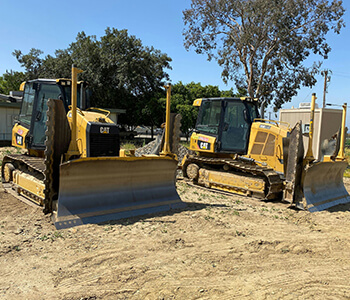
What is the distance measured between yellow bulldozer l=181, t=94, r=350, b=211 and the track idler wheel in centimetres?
497

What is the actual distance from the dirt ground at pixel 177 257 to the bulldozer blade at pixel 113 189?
0.83 ft

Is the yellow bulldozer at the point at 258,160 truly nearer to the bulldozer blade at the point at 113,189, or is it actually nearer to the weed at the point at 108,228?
the bulldozer blade at the point at 113,189

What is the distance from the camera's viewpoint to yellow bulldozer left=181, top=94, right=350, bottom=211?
7.63 metres

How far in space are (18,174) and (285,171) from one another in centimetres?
611

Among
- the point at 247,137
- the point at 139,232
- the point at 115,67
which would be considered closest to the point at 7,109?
the point at 115,67

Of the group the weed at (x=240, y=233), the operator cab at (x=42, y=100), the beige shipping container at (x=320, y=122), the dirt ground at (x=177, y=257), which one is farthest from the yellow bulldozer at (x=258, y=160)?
the beige shipping container at (x=320, y=122)

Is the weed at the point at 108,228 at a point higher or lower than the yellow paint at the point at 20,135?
lower

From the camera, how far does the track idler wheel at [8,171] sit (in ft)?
26.1

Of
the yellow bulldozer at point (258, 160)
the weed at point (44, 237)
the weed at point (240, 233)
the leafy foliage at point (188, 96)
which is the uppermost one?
the leafy foliage at point (188, 96)

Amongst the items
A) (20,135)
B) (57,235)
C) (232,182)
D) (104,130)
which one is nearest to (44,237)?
(57,235)

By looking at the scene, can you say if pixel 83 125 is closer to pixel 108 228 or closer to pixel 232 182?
pixel 108 228

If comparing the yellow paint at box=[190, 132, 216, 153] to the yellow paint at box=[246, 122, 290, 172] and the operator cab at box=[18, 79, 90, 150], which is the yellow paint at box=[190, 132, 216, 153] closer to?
the yellow paint at box=[246, 122, 290, 172]

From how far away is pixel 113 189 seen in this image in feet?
20.6

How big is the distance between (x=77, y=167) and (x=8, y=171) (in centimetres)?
335
